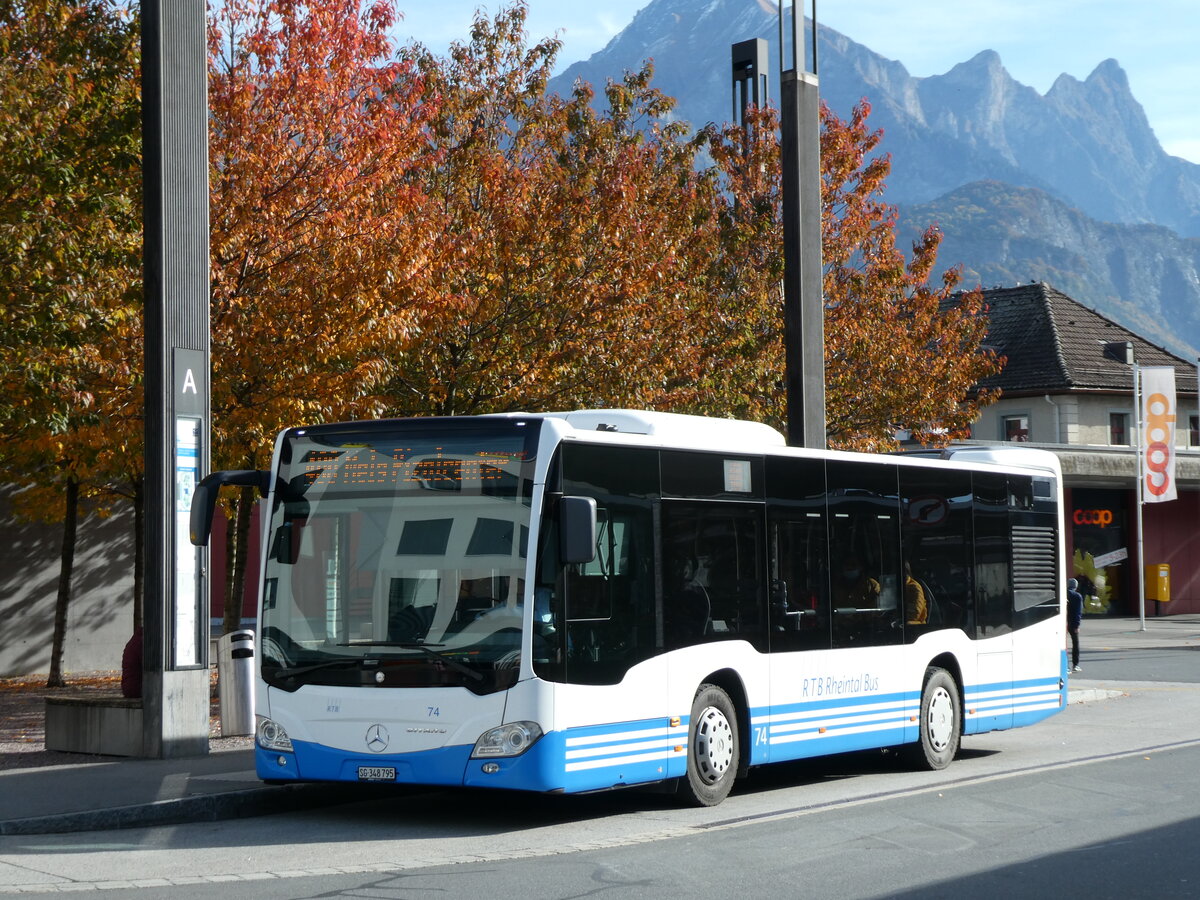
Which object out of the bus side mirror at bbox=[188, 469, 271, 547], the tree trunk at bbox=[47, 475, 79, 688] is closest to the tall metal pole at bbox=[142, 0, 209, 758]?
the bus side mirror at bbox=[188, 469, 271, 547]

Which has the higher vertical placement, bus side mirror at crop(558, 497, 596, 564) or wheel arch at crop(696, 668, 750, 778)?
bus side mirror at crop(558, 497, 596, 564)

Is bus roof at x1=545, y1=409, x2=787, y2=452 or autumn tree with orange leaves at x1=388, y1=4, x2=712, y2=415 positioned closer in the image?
bus roof at x1=545, y1=409, x2=787, y2=452

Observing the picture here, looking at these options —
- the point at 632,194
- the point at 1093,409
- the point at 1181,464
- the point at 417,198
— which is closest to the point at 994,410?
the point at 1093,409

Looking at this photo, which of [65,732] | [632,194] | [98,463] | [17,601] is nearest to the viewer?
[65,732]

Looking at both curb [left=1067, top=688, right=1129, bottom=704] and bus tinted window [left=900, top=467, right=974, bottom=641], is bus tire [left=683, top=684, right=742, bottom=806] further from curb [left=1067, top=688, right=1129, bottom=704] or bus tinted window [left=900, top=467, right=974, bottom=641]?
curb [left=1067, top=688, right=1129, bottom=704]

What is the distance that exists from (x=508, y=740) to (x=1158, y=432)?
3592 centimetres

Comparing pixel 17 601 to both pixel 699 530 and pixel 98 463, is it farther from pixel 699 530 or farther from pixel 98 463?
pixel 699 530

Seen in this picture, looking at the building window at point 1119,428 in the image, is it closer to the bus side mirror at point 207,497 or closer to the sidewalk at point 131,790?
the sidewalk at point 131,790

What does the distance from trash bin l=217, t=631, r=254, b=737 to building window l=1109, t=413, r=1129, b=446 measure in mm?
43528

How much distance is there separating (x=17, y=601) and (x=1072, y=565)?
33.1m

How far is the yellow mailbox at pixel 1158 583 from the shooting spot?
47562mm

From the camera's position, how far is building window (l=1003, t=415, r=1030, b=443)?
54.5 m

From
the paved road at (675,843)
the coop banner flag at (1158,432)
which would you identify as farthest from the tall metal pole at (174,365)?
the coop banner flag at (1158,432)

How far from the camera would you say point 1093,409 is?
53875mm
